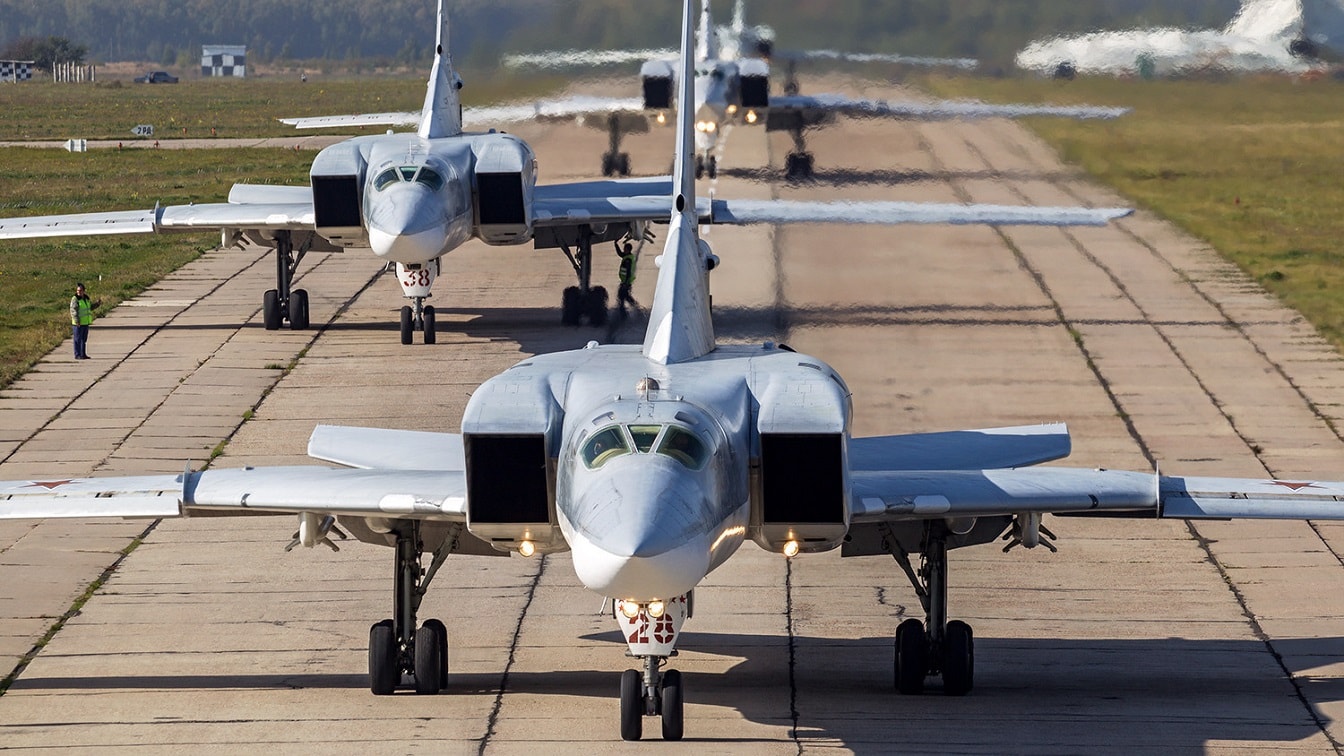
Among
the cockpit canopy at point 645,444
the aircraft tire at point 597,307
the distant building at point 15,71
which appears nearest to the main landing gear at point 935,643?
the cockpit canopy at point 645,444

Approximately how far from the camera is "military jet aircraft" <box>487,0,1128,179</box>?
1836 inches

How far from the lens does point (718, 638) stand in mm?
20516

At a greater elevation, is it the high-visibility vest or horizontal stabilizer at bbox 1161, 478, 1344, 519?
horizontal stabilizer at bbox 1161, 478, 1344, 519

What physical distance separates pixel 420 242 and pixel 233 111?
3230 inches

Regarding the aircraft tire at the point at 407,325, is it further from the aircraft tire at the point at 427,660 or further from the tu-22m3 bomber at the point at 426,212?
the aircraft tire at the point at 427,660

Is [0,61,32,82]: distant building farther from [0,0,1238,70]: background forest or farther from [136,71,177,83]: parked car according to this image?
[0,0,1238,70]: background forest

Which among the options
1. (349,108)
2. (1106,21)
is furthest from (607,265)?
(349,108)

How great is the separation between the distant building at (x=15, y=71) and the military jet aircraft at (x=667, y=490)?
144385 mm

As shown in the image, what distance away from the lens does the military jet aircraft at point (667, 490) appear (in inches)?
607

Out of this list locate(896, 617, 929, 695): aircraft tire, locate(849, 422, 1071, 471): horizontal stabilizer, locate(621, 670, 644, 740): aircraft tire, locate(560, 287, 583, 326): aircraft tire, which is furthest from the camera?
locate(560, 287, 583, 326): aircraft tire

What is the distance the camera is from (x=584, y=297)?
42.0 metres

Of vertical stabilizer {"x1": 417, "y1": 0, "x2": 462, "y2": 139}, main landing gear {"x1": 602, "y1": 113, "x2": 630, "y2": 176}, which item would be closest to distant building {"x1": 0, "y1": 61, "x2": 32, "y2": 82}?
main landing gear {"x1": 602, "y1": 113, "x2": 630, "y2": 176}

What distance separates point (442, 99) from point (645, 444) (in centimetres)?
2628

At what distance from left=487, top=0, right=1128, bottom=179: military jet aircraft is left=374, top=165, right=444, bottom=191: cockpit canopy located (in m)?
8.99
